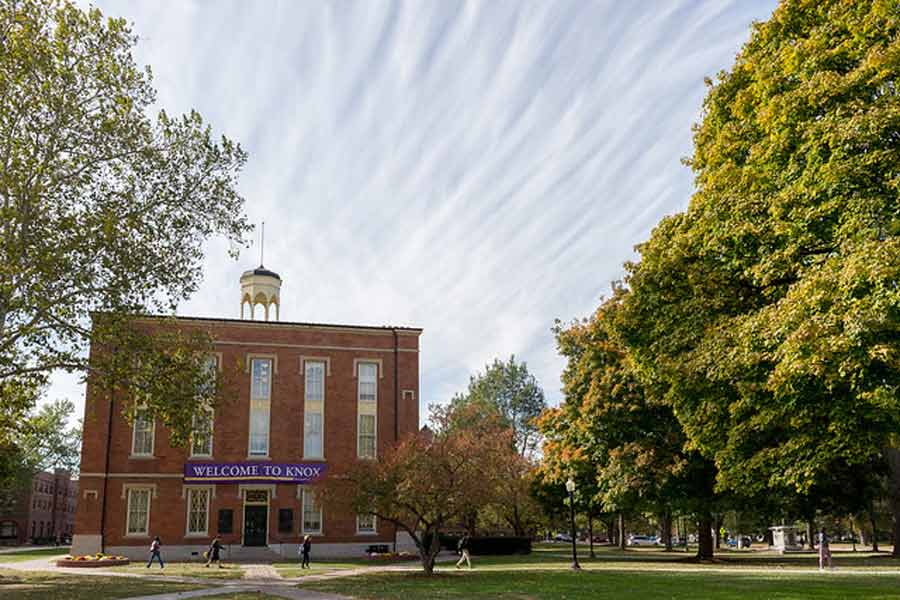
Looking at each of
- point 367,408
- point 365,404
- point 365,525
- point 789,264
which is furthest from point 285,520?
point 789,264

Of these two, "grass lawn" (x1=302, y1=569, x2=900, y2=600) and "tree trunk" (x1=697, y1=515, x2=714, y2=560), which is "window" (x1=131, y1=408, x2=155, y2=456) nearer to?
"grass lawn" (x1=302, y1=569, x2=900, y2=600)

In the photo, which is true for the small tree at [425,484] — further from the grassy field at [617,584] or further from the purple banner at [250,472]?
the purple banner at [250,472]

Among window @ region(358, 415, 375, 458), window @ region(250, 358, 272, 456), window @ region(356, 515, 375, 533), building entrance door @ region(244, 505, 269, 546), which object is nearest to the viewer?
building entrance door @ region(244, 505, 269, 546)

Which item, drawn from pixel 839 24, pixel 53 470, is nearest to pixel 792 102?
pixel 839 24

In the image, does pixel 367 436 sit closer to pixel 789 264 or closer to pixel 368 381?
pixel 368 381

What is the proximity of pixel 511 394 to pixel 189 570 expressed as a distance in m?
46.9

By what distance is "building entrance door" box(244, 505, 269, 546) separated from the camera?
40.2m

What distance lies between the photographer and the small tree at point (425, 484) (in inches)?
1016

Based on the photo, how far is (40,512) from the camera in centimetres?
9000

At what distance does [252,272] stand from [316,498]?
65.1 ft

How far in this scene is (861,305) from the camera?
12.0 m

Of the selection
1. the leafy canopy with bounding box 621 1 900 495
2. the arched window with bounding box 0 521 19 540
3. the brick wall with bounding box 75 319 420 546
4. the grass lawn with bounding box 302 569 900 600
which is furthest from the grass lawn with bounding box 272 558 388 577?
the arched window with bounding box 0 521 19 540

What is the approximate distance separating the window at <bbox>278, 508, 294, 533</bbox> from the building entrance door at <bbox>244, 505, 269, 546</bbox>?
757 millimetres

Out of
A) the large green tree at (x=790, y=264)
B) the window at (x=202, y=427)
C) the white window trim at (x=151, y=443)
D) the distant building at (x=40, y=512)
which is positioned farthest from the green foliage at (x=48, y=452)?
the large green tree at (x=790, y=264)
